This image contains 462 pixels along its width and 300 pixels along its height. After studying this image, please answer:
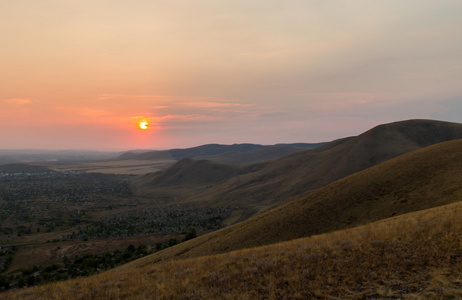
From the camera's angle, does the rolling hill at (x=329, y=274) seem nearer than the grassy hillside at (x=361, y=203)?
Yes

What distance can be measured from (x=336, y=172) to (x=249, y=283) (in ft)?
253

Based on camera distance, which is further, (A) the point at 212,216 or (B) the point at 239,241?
(A) the point at 212,216

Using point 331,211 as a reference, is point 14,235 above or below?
below

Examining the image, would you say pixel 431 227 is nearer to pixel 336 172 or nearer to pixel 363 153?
pixel 336 172

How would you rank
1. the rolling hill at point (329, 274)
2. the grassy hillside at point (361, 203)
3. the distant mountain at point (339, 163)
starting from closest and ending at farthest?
the rolling hill at point (329, 274) < the grassy hillside at point (361, 203) < the distant mountain at point (339, 163)

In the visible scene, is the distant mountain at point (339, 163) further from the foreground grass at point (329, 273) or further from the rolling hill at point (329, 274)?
the foreground grass at point (329, 273)

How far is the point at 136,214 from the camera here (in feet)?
289

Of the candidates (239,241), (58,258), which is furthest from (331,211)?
(58,258)

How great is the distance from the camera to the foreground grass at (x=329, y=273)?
9547mm

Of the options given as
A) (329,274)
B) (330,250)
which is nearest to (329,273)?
(329,274)

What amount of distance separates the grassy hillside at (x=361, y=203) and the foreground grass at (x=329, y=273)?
10669mm

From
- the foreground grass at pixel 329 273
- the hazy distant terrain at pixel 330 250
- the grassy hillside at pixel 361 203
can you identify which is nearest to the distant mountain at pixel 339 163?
the hazy distant terrain at pixel 330 250

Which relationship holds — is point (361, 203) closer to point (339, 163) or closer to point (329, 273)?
point (329, 273)

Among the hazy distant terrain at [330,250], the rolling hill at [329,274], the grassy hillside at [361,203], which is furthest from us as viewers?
the grassy hillside at [361,203]
